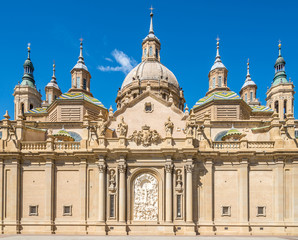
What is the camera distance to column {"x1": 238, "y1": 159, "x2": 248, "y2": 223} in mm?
26906

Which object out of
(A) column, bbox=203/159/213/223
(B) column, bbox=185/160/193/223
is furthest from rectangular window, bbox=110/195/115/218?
(A) column, bbox=203/159/213/223

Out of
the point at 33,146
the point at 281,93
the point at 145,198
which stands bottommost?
the point at 145,198

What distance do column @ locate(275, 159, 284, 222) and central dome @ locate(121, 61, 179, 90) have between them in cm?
2309

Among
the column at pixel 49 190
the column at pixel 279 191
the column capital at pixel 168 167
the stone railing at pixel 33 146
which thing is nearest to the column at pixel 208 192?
the column capital at pixel 168 167

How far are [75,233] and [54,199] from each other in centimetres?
381

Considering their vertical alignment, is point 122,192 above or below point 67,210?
above

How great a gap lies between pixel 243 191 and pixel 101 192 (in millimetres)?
13407

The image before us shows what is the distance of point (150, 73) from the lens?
150 feet

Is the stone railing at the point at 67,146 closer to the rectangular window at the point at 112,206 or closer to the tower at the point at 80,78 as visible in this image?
the rectangular window at the point at 112,206

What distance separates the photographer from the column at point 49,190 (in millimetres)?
27156

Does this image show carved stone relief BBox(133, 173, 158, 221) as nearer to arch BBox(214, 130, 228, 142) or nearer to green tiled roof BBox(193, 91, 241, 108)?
arch BBox(214, 130, 228, 142)

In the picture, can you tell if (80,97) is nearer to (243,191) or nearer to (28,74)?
(28,74)

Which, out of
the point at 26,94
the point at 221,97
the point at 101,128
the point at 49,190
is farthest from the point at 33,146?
the point at 26,94

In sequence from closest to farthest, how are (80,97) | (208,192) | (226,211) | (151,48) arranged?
(208,192) < (226,211) < (80,97) < (151,48)
